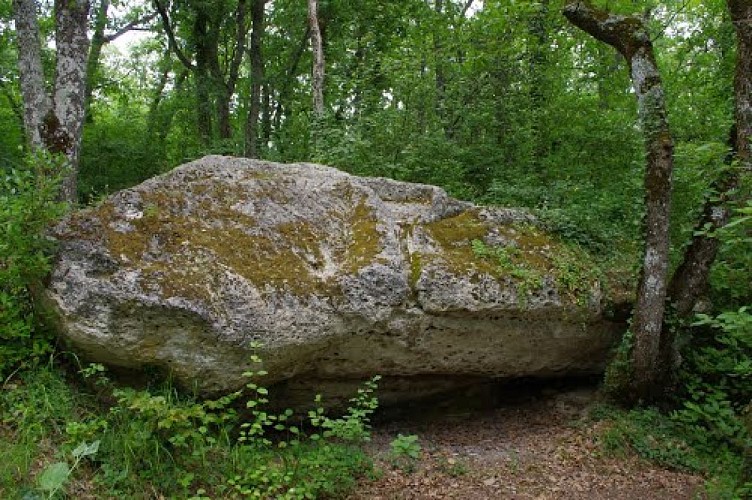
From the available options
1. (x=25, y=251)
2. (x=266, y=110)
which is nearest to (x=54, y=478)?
(x=25, y=251)

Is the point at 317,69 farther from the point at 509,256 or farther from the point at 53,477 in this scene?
the point at 53,477

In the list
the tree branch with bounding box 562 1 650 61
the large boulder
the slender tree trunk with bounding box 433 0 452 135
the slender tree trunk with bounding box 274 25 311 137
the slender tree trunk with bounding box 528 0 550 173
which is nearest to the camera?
the large boulder

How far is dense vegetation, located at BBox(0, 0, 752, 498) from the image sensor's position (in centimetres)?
444

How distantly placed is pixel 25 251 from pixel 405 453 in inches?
148

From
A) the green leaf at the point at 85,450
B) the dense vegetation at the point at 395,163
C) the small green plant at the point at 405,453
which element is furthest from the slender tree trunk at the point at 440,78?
the green leaf at the point at 85,450

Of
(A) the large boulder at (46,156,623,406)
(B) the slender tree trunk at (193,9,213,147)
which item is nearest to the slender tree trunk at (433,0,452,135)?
(A) the large boulder at (46,156,623,406)

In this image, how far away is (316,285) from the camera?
511 centimetres

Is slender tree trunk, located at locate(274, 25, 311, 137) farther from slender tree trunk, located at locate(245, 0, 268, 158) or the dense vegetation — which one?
slender tree trunk, located at locate(245, 0, 268, 158)

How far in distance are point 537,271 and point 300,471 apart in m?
3.08

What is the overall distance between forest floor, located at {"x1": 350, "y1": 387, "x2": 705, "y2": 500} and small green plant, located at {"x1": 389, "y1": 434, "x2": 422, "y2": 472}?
2 centimetres

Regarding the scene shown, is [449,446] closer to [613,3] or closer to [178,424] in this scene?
[178,424]

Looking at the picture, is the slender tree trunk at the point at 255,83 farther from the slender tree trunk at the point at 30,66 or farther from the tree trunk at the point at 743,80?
the tree trunk at the point at 743,80

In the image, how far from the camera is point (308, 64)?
17.8m

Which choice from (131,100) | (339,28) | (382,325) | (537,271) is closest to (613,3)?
Answer: (537,271)
